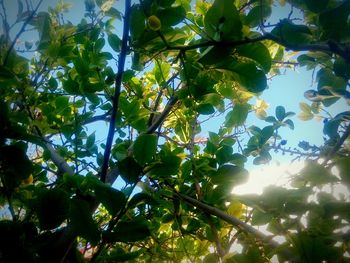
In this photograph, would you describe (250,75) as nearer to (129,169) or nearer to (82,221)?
(129,169)

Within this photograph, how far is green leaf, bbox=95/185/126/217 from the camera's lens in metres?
0.81

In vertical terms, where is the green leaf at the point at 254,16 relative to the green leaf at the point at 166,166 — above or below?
above

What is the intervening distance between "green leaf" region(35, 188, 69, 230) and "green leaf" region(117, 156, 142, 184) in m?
0.21

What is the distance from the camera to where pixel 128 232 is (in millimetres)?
872

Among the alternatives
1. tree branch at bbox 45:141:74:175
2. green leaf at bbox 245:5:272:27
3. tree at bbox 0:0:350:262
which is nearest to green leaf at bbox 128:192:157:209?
tree at bbox 0:0:350:262

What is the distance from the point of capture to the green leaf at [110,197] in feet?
2.65

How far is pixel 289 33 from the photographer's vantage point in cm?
96

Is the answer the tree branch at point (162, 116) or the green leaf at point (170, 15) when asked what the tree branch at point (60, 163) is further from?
the green leaf at point (170, 15)

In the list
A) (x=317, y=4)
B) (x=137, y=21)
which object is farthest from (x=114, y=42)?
(x=317, y=4)

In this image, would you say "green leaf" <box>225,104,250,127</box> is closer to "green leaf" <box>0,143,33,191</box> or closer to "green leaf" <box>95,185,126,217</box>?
"green leaf" <box>95,185,126,217</box>

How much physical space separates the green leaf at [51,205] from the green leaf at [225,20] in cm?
72

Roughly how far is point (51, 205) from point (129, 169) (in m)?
0.29

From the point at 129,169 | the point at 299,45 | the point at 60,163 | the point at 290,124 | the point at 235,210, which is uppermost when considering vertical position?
the point at 290,124

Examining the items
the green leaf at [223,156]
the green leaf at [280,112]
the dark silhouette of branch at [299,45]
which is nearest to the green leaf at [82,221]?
the dark silhouette of branch at [299,45]
